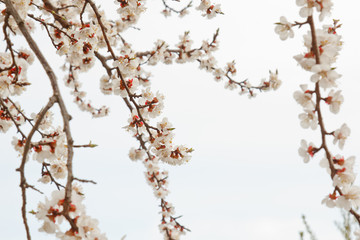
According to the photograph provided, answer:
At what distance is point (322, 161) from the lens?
181 cm

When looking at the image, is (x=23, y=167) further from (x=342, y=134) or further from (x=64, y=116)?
(x=342, y=134)

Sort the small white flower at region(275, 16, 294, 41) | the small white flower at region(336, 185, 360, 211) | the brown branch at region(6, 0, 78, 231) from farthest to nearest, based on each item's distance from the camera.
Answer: the small white flower at region(275, 16, 294, 41) → the small white flower at region(336, 185, 360, 211) → the brown branch at region(6, 0, 78, 231)

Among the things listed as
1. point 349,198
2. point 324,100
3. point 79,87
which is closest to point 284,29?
point 324,100

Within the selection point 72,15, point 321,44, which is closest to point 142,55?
point 72,15

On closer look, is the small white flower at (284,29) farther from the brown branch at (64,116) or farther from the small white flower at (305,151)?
the brown branch at (64,116)

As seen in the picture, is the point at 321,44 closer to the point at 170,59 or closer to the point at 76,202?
the point at 76,202

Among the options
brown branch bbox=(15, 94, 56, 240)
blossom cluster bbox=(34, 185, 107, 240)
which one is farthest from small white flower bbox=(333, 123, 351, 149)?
brown branch bbox=(15, 94, 56, 240)

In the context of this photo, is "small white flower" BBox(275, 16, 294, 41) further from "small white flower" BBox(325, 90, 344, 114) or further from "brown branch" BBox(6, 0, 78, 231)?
"brown branch" BBox(6, 0, 78, 231)

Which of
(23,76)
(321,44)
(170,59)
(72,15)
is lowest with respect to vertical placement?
(321,44)

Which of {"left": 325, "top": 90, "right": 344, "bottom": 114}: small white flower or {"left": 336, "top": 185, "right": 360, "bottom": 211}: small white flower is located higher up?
{"left": 325, "top": 90, "right": 344, "bottom": 114}: small white flower

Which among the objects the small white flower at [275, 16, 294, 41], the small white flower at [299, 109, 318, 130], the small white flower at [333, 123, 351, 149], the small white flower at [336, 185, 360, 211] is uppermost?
the small white flower at [275, 16, 294, 41]

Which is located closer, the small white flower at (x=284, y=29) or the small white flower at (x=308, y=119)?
the small white flower at (x=308, y=119)

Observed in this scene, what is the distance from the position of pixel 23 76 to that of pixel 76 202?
1884 millimetres

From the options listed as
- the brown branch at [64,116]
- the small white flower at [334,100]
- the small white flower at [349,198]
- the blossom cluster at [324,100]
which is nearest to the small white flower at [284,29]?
the blossom cluster at [324,100]
